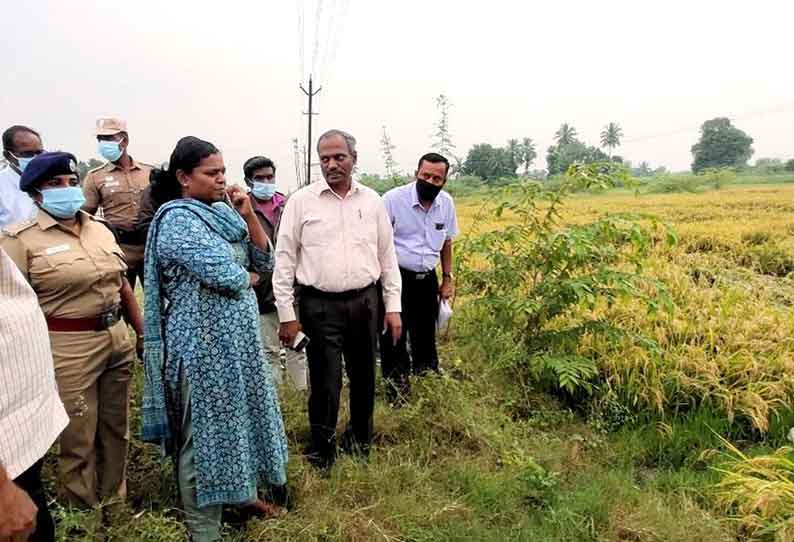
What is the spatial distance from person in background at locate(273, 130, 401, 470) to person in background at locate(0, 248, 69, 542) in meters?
1.27

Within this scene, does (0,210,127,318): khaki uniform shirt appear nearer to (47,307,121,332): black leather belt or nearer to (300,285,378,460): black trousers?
(47,307,121,332): black leather belt

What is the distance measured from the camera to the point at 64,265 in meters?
2.00

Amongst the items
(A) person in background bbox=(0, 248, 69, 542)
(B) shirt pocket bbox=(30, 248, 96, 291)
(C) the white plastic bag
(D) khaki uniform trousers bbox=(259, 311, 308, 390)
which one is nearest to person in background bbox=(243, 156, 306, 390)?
(D) khaki uniform trousers bbox=(259, 311, 308, 390)

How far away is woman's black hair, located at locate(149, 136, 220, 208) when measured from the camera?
193 centimetres

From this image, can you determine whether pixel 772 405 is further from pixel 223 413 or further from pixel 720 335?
pixel 223 413

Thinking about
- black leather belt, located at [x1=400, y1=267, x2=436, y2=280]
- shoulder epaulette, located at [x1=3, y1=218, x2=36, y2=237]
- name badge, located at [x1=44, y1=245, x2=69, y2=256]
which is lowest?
black leather belt, located at [x1=400, y1=267, x2=436, y2=280]

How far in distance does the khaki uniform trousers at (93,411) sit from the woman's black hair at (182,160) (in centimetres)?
65

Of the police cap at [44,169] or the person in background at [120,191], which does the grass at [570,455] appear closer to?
the person in background at [120,191]

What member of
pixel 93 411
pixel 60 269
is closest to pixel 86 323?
pixel 60 269

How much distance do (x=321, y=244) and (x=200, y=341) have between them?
803 millimetres

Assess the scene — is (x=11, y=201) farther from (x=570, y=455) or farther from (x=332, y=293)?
(x=570, y=455)

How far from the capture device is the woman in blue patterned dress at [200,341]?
1.90m

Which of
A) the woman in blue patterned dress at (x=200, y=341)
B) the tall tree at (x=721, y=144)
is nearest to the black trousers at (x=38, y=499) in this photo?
the woman in blue patterned dress at (x=200, y=341)

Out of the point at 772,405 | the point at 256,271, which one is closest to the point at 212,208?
the point at 256,271
